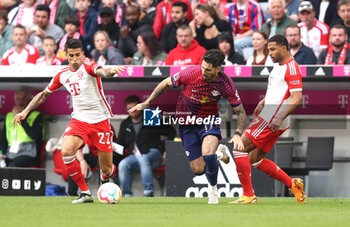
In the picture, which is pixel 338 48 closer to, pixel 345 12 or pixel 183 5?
pixel 345 12

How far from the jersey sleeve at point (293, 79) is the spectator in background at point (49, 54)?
622cm

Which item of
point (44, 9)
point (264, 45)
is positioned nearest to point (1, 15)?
point (44, 9)

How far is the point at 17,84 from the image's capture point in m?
14.5

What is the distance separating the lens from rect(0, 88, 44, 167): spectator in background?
14250 millimetres

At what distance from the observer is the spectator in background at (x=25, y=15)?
647 inches

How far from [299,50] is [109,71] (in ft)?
16.9

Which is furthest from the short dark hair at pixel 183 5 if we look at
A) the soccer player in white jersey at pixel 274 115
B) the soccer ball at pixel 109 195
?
the soccer ball at pixel 109 195

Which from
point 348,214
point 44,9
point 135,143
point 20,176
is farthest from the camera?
point 44,9

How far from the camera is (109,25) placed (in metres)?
15.2

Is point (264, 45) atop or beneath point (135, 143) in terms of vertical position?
atop

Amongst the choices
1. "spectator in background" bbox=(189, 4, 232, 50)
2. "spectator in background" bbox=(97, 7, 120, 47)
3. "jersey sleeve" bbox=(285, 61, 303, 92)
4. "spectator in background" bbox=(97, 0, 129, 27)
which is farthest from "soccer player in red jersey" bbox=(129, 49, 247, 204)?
"spectator in background" bbox=(97, 0, 129, 27)

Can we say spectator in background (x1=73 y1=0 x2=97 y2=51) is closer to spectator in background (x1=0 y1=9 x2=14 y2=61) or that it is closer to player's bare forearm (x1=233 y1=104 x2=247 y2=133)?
spectator in background (x1=0 y1=9 x2=14 y2=61)

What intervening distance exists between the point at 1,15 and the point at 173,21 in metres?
4.06

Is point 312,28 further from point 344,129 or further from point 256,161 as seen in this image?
point 256,161
